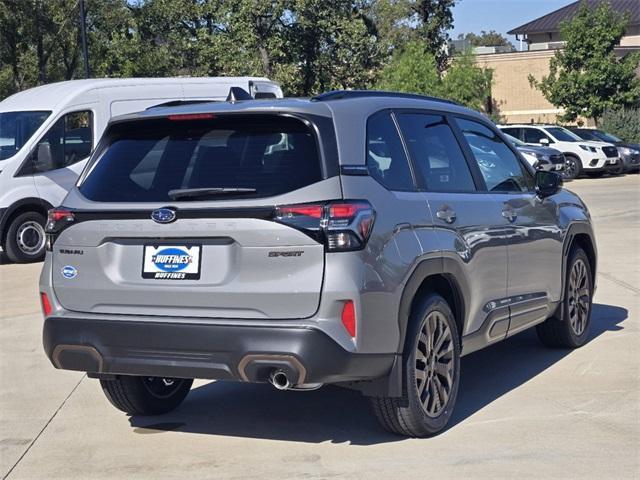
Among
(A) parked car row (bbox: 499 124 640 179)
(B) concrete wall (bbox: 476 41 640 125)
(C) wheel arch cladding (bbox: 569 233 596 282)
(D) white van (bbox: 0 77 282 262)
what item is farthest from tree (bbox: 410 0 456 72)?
(C) wheel arch cladding (bbox: 569 233 596 282)

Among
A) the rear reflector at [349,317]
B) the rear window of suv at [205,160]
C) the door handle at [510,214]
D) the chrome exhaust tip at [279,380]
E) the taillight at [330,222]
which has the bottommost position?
the chrome exhaust tip at [279,380]

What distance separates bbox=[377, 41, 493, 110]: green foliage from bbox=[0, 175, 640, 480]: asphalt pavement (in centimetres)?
2979

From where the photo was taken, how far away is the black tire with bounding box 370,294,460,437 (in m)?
5.54

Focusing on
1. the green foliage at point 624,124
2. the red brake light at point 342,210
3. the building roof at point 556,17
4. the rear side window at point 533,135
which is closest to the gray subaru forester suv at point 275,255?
the red brake light at point 342,210

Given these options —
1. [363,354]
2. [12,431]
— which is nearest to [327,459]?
[363,354]

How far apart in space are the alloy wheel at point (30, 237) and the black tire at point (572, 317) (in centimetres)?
945

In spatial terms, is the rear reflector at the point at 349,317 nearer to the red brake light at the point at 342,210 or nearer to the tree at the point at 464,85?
the red brake light at the point at 342,210

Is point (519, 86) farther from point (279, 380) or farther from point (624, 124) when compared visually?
point (279, 380)

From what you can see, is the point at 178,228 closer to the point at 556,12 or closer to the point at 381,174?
the point at 381,174

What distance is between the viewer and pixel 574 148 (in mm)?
31219

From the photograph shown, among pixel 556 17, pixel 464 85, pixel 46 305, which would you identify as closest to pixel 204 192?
pixel 46 305

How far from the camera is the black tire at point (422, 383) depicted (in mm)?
5535

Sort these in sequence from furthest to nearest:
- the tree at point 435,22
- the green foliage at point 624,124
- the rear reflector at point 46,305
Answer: the tree at point 435,22
the green foliage at point 624,124
the rear reflector at point 46,305

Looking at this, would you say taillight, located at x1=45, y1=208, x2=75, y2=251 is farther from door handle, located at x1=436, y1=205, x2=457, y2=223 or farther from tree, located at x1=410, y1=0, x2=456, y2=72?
tree, located at x1=410, y1=0, x2=456, y2=72
